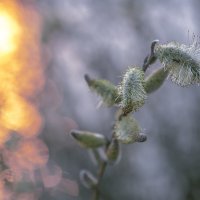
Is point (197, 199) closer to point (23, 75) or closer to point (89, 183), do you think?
point (23, 75)

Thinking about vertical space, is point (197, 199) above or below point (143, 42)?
below

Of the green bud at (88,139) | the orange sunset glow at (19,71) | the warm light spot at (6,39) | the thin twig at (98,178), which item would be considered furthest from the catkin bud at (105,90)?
the warm light spot at (6,39)

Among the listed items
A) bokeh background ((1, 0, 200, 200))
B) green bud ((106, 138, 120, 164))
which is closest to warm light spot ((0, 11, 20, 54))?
bokeh background ((1, 0, 200, 200))

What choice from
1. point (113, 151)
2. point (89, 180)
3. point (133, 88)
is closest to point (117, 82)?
point (89, 180)

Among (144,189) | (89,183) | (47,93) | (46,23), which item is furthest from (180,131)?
(89,183)

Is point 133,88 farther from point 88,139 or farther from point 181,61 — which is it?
point 88,139
